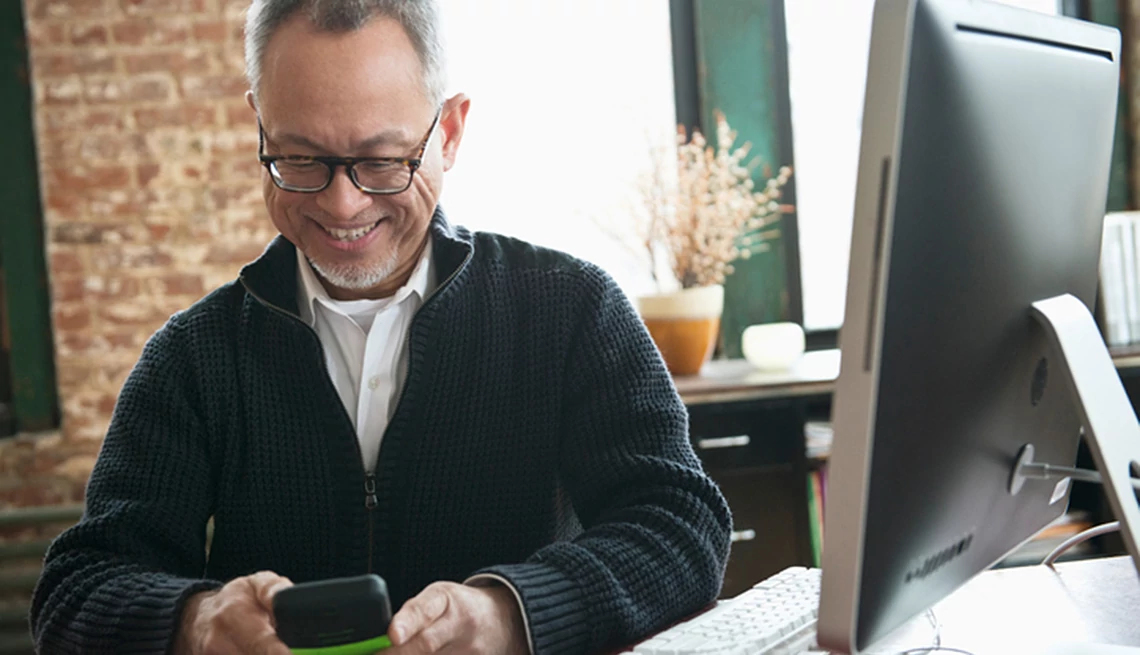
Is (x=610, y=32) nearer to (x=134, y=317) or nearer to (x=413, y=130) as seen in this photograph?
(x=134, y=317)

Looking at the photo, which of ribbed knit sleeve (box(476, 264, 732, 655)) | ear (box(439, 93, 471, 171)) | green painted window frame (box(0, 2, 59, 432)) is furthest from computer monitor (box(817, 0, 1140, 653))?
green painted window frame (box(0, 2, 59, 432))

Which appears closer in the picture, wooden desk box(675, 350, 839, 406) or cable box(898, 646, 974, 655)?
cable box(898, 646, 974, 655)

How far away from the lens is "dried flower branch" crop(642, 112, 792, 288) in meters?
2.84

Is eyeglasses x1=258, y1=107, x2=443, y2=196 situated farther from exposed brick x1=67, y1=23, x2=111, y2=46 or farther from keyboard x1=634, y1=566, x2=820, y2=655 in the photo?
exposed brick x1=67, y1=23, x2=111, y2=46

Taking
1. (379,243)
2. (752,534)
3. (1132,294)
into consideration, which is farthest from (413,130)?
(1132,294)

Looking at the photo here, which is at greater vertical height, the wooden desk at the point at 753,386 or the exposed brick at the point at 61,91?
the exposed brick at the point at 61,91

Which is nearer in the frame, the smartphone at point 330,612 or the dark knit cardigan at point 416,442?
the smartphone at point 330,612

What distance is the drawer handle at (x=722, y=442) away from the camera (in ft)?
8.54

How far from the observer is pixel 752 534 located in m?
2.61

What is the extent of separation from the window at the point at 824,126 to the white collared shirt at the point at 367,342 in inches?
82.3

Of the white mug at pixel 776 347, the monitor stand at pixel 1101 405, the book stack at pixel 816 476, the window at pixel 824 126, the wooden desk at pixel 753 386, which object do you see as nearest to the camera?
the monitor stand at pixel 1101 405

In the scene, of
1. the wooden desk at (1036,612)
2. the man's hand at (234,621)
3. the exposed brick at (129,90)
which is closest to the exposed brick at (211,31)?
the exposed brick at (129,90)

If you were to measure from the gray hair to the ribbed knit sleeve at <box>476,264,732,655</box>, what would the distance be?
1.13ft

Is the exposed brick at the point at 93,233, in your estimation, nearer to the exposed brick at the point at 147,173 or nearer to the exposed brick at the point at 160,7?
the exposed brick at the point at 147,173
